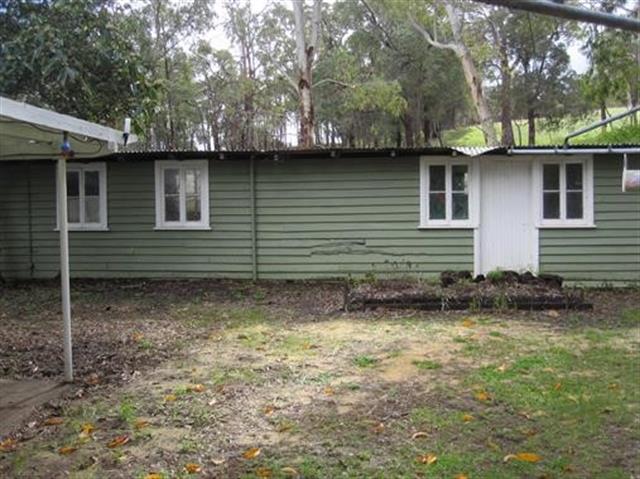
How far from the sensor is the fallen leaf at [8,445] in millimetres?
3793

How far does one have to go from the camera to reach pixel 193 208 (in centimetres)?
1192

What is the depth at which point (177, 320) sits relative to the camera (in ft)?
27.1

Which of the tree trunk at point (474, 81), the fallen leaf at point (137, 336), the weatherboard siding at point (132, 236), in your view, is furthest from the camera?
the tree trunk at point (474, 81)

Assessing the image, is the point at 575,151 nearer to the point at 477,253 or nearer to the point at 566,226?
the point at 566,226

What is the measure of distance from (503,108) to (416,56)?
509cm

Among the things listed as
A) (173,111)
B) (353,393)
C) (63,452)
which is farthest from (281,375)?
(173,111)

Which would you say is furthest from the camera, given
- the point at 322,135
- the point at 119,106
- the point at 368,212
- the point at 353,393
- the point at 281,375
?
the point at 322,135

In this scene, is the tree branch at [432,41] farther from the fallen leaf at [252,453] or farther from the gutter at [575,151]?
the fallen leaf at [252,453]

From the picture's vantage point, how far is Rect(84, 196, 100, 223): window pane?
1216 centimetres

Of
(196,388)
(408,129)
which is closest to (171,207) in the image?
(196,388)

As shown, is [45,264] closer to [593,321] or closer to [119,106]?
[119,106]

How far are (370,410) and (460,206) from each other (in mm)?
7283

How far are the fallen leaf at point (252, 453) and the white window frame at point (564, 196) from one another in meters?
8.48

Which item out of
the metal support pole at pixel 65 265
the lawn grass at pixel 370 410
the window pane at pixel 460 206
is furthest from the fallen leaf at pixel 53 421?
the window pane at pixel 460 206
